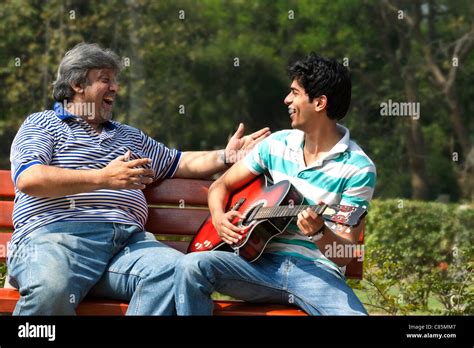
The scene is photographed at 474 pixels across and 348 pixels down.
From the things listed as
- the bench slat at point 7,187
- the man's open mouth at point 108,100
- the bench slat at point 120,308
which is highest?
the man's open mouth at point 108,100

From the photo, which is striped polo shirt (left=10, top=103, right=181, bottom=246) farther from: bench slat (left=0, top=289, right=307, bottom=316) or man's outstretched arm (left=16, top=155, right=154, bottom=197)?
bench slat (left=0, top=289, right=307, bottom=316)

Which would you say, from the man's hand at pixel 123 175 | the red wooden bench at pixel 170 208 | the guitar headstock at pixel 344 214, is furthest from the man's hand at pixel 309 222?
the red wooden bench at pixel 170 208

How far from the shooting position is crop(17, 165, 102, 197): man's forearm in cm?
411

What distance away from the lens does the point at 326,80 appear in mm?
4184

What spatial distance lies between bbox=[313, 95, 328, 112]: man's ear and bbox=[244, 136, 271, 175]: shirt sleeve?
27 centimetres

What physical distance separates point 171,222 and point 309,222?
1.12 meters

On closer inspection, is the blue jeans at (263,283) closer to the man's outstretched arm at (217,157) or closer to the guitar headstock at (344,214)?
the guitar headstock at (344,214)

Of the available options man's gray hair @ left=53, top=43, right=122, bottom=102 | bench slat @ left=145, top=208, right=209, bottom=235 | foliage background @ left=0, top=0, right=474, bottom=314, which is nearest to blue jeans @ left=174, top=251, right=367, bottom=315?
bench slat @ left=145, top=208, right=209, bottom=235

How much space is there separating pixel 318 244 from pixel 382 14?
10292 millimetres

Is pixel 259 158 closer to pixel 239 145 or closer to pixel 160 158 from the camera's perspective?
pixel 239 145

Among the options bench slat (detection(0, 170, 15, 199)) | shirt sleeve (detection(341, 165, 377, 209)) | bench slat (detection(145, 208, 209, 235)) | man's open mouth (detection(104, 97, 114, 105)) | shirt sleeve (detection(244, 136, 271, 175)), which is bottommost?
bench slat (detection(145, 208, 209, 235))

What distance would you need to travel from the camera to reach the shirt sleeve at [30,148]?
4211 millimetres

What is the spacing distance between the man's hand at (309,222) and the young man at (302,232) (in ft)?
0.18

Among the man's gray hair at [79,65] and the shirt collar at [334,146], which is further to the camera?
the man's gray hair at [79,65]
